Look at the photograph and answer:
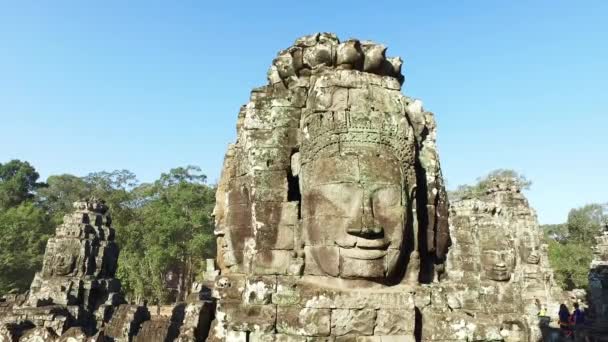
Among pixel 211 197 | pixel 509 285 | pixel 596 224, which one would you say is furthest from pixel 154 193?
pixel 596 224

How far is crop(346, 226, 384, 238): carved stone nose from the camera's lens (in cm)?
375

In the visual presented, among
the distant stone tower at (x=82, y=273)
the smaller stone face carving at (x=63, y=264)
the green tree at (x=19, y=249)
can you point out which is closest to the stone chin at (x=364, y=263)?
the distant stone tower at (x=82, y=273)

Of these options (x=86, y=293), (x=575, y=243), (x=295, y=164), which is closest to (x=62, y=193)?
(x=86, y=293)

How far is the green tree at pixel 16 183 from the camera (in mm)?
39688

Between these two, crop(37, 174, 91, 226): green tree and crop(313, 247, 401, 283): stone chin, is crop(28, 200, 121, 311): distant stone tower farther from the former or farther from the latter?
crop(37, 174, 91, 226): green tree

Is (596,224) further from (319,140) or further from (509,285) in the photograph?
(319,140)

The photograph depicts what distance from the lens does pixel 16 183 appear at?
41.0m

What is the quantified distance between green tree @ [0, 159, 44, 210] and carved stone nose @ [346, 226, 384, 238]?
144 ft

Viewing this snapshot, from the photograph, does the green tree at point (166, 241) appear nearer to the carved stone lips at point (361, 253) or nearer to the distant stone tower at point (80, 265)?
the distant stone tower at point (80, 265)

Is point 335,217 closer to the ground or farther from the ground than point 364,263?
farther from the ground

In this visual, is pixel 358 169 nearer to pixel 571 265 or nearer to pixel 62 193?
pixel 571 265

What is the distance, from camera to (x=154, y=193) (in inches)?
1432

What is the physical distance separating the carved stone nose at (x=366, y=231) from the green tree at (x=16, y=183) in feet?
144

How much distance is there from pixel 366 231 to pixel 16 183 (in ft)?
154
